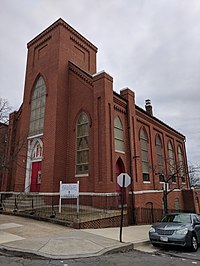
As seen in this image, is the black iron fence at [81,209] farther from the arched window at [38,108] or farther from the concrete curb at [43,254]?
the arched window at [38,108]

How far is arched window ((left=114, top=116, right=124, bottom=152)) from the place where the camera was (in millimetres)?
18188

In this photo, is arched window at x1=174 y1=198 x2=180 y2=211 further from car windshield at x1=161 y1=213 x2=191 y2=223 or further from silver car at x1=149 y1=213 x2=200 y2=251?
silver car at x1=149 y1=213 x2=200 y2=251

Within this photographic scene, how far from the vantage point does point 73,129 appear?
18.5 metres

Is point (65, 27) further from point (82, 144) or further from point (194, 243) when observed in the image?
point (194, 243)

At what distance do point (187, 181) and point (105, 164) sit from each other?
872 inches

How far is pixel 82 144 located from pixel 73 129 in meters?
1.57

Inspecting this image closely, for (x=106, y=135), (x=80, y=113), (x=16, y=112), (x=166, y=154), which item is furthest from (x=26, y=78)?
(x=166, y=154)

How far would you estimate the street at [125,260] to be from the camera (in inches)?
246

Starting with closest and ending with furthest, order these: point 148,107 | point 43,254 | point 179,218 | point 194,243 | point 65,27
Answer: point 43,254 → point 194,243 → point 179,218 → point 65,27 → point 148,107

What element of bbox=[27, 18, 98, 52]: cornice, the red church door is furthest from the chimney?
the red church door

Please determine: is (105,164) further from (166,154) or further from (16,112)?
(166,154)

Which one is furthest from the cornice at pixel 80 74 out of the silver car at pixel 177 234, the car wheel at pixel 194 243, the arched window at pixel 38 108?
the car wheel at pixel 194 243

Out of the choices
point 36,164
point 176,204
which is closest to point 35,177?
point 36,164

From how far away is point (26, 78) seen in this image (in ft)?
76.0
